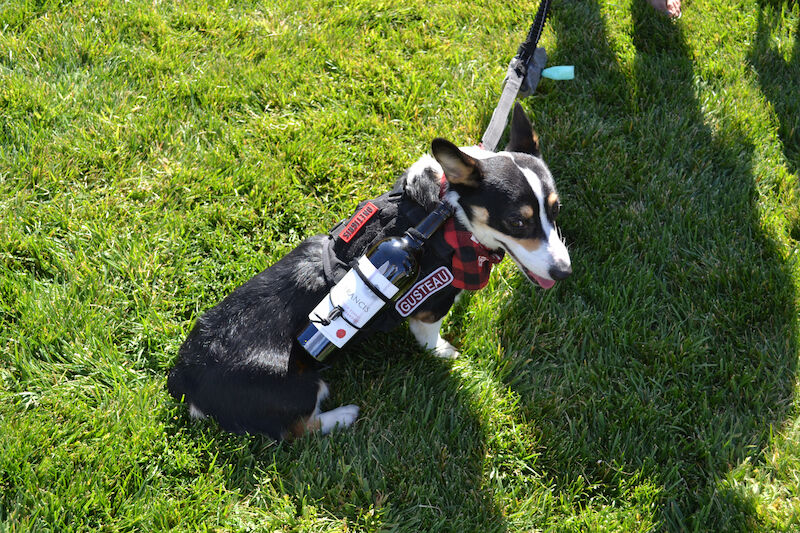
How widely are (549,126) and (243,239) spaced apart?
73.3 inches

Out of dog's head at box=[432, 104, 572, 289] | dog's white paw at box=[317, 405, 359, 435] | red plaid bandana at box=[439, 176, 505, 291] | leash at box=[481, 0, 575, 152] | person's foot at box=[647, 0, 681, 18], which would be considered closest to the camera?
dog's head at box=[432, 104, 572, 289]

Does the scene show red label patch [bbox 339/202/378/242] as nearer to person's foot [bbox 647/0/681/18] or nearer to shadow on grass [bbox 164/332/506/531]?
shadow on grass [bbox 164/332/506/531]

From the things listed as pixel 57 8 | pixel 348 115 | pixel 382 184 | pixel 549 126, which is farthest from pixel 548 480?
pixel 57 8

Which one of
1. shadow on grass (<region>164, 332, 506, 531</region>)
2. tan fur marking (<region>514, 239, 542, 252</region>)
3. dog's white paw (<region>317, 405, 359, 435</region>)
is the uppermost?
tan fur marking (<region>514, 239, 542, 252</region>)

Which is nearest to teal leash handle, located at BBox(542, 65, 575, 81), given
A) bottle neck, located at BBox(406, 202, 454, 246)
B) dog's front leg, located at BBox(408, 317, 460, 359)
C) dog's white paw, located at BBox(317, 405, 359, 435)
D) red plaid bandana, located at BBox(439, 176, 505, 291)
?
red plaid bandana, located at BBox(439, 176, 505, 291)

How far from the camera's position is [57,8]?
3.74 meters

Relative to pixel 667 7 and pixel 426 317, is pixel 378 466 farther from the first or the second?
pixel 667 7

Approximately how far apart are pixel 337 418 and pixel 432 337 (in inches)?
21.1

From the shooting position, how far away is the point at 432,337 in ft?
8.73

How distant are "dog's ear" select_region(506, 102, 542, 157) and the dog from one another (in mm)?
132

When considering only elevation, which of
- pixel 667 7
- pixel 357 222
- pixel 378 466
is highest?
pixel 667 7

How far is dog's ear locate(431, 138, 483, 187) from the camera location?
215 centimetres

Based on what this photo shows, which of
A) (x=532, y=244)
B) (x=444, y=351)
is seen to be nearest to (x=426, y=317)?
(x=444, y=351)

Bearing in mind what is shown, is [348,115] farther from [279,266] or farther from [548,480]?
[548,480]
